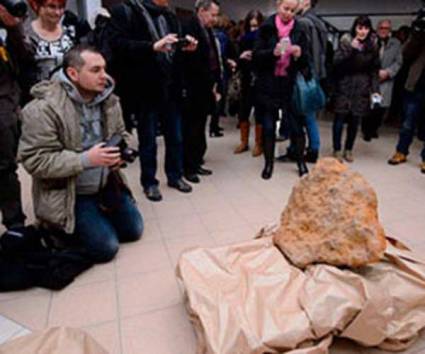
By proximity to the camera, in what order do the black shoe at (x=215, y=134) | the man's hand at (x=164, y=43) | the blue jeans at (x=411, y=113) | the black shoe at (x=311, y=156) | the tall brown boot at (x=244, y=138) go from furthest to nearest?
the black shoe at (x=215, y=134) → the tall brown boot at (x=244, y=138) → the black shoe at (x=311, y=156) → the blue jeans at (x=411, y=113) → the man's hand at (x=164, y=43)

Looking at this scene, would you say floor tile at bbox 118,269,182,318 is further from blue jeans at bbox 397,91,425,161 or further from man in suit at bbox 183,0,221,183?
blue jeans at bbox 397,91,425,161

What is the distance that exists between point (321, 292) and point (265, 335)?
24cm

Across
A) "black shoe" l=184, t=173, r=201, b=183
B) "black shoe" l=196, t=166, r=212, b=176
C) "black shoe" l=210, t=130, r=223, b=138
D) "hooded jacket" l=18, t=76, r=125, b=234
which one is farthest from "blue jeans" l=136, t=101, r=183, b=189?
"black shoe" l=210, t=130, r=223, b=138

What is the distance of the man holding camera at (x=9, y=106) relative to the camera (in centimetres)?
188

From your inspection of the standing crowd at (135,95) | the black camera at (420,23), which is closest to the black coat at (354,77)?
the standing crowd at (135,95)

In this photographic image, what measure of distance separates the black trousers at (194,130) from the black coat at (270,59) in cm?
40

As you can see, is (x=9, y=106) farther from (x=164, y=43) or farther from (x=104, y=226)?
(x=164, y=43)

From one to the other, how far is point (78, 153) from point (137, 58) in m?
0.80

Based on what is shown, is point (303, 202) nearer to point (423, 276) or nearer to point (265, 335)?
point (423, 276)

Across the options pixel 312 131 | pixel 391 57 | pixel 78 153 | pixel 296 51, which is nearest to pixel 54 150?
pixel 78 153

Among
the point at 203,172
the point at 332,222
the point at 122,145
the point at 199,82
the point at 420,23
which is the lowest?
the point at 203,172

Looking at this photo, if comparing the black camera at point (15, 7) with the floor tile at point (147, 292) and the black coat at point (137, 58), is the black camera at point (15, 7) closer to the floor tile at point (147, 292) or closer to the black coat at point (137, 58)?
the black coat at point (137, 58)

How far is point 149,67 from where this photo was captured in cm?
232

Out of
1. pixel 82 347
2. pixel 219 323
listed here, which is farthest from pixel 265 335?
pixel 82 347
